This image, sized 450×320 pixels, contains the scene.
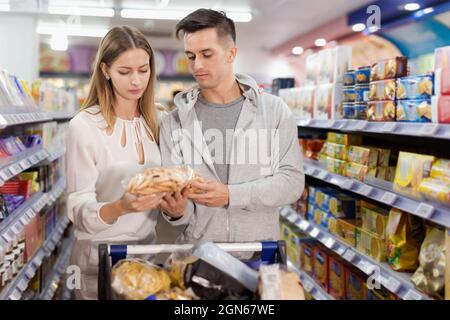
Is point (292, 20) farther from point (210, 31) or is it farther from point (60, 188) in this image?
point (210, 31)

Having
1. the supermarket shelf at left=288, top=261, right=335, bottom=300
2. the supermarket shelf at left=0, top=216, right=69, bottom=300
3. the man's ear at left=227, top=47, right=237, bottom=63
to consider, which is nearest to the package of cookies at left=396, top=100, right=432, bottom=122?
the man's ear at left=227, top=47, right=237, bottom=63

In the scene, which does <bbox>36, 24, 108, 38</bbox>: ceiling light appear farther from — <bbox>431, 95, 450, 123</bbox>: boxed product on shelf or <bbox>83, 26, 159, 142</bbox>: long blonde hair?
<bbox>431, 95, 450, 123</bbox>: boxed product on shelf

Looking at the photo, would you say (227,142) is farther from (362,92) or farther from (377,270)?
(362,92)

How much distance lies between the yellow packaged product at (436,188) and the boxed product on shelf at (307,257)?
1.72m

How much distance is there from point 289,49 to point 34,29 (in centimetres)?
614

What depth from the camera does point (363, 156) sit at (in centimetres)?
314

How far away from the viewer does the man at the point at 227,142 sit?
185 centimetres

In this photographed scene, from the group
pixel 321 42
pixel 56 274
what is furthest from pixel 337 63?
pixel 321 42

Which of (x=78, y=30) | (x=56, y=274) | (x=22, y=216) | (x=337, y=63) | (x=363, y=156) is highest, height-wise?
(x=78, y=30)

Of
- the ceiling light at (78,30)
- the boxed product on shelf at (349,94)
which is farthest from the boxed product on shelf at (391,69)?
the ceiling light at (78,30)

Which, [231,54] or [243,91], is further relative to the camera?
[243,91]

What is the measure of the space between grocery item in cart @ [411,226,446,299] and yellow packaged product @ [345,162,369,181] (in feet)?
1.99

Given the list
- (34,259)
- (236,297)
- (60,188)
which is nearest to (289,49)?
(60,188)

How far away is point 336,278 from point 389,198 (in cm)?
113
